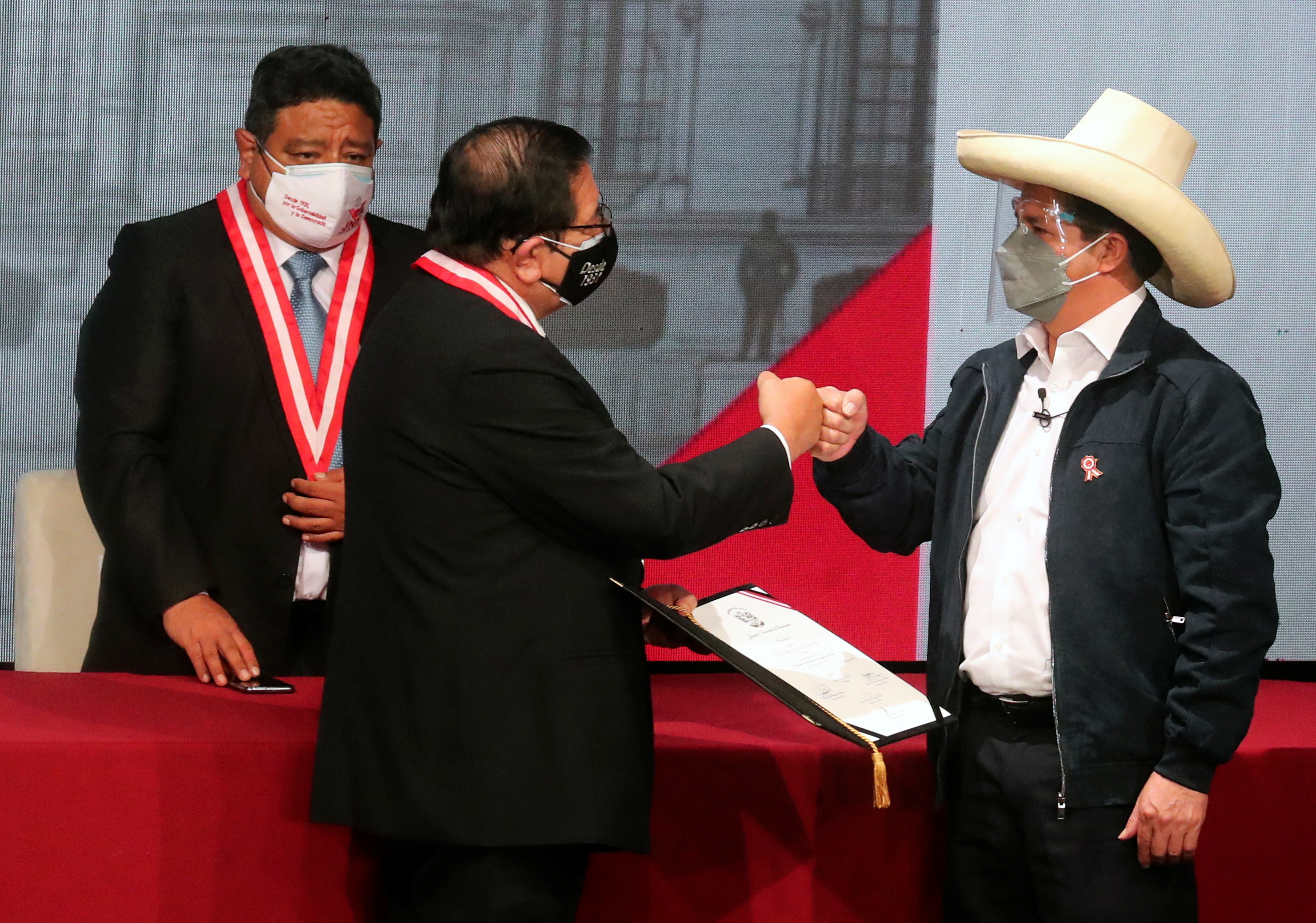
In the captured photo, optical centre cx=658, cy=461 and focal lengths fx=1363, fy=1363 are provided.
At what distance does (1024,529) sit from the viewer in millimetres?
2016

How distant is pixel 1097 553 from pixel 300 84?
170 centimetres

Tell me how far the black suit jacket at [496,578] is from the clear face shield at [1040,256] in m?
0.67

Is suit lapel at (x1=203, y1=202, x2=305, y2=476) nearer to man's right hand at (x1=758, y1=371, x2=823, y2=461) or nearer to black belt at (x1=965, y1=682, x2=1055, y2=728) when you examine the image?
man's right hand at (x1=758, y1=371, x2=823, y2=461)

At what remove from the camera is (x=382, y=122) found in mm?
3322

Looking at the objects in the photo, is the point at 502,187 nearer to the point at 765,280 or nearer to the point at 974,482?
the point at 974,482

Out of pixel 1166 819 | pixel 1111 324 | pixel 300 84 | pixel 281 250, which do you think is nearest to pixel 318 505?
pixel 281 250

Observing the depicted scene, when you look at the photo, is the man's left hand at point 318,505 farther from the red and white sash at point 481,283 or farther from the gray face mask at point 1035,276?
the gray face mask at point 1035,276

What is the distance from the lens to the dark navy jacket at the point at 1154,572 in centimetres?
184

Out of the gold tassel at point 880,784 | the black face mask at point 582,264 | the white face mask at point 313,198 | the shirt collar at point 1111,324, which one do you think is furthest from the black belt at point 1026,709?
the white face mask at point 313,198

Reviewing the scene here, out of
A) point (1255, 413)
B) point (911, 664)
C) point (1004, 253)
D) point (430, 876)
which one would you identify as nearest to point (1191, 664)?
point (1255, 413)

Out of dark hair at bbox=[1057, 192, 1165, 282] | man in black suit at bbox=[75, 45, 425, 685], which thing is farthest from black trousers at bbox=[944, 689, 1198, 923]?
man in black suit at bbox=[75, 45, 425, 685]

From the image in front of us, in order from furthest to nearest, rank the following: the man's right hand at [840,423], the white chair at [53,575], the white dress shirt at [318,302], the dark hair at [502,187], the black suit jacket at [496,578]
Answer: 1. the white chair at [53,575]
2. the white dress shirt at [318,302]
3. the man's right hand at [840,423]
4. the dark hair at [502,187]
5. the black suit jacket at [496,578]

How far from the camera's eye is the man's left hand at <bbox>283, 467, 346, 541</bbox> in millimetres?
2488

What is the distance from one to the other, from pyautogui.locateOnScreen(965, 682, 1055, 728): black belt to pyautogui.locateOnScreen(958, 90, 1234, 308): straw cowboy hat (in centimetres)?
68
